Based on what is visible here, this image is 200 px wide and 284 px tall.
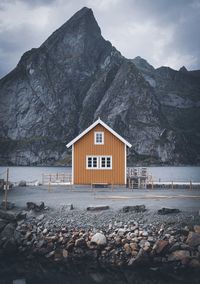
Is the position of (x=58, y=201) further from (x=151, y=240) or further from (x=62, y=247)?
(x=151, y=240)

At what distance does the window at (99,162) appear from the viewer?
134 ft

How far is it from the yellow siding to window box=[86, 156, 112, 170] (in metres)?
0.32

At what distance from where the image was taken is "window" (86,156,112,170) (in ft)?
134

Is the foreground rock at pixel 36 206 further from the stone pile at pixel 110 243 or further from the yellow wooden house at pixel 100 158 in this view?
the yellow wooden house at pixel 100 158

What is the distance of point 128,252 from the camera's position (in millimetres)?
20312

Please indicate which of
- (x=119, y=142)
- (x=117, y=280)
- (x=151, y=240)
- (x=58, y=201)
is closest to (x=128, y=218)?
(x=151, y=240)

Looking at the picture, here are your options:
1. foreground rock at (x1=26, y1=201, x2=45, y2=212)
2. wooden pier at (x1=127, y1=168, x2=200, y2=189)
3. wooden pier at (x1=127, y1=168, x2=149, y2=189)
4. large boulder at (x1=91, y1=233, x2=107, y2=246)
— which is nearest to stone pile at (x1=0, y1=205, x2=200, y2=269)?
large boulder at (x1=91, y1=233, x2=107, y2=246)

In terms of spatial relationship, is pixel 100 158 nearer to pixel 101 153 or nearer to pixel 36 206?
pixel 101 153

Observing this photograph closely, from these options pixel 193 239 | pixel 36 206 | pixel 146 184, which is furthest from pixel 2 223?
pixel 146 184

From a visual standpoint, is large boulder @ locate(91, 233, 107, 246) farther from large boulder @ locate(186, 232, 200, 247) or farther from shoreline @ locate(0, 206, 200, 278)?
large boulder @ locate(186, 232, 200, 247)

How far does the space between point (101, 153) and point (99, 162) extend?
100 centimetres

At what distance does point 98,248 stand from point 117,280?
2657mm

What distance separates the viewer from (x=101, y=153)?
40.9m

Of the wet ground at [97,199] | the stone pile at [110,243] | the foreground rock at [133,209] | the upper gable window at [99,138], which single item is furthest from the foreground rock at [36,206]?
the upper gable window at [99,138]
